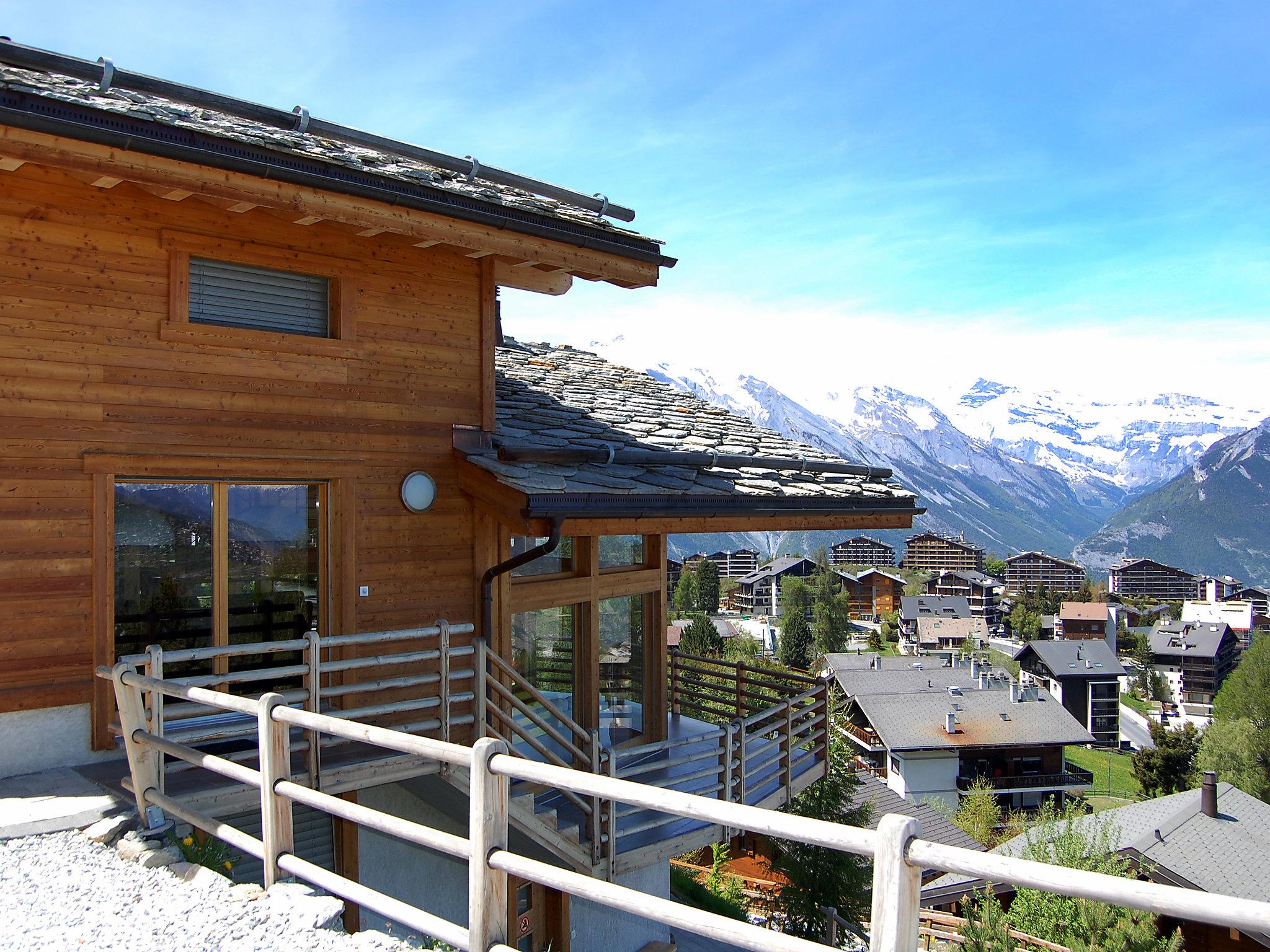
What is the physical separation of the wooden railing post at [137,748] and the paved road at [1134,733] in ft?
264

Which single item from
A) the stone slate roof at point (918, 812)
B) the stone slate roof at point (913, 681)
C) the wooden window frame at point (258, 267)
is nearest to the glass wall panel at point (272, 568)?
the wooden window frame at point (258, 267)

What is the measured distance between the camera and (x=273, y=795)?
4.51m

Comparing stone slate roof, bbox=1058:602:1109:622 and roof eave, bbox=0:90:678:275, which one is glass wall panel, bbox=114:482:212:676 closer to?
roof eave, bbox=0:90:678:275

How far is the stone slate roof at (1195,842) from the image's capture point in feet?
87.0

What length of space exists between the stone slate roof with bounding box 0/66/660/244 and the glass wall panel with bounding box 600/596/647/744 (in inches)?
171

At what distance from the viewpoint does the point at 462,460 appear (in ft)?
27.5

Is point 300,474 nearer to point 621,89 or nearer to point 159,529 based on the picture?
point 159,529

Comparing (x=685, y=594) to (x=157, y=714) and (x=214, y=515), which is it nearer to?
(x=214, y=515)

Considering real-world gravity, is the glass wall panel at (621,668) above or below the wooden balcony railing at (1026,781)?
above

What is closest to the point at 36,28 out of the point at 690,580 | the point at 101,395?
the point at 101,395

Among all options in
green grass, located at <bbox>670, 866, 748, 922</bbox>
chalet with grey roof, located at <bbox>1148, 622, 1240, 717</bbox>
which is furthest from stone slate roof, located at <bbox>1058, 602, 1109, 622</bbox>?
green grass, located at <bbox>670, 866, 748, 922</bbox>

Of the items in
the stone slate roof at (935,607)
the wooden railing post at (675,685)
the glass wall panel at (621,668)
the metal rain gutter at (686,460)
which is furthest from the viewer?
the stone slate roof at (935,607)

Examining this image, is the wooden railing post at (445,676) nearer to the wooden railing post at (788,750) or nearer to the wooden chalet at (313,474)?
the wooden chalet at (313,474)

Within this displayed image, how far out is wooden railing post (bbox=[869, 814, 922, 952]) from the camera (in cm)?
260
